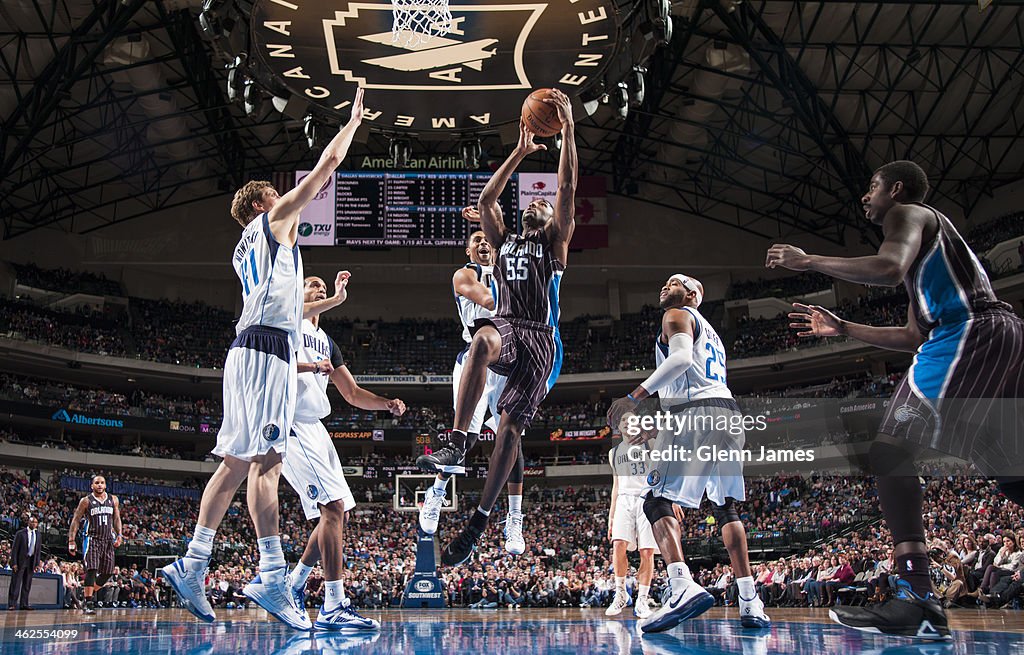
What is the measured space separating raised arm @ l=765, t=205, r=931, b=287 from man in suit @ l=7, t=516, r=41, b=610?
1293cm

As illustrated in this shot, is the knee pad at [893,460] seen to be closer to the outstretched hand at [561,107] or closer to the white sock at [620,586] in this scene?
the outstretched hand at [561,107]

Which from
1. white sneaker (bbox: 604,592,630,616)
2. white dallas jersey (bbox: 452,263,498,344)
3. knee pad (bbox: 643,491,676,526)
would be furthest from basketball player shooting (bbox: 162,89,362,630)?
white sneaker (bbox: 604,592,630,616)

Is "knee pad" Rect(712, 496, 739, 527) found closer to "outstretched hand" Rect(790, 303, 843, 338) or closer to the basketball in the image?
"outstretched hand" Rect(790, 303, 843, 338)

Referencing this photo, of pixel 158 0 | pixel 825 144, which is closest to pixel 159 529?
pixel 158 0

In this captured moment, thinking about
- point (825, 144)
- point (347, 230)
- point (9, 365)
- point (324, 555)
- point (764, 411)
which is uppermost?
point (825, 144)

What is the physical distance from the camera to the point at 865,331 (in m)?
4.21

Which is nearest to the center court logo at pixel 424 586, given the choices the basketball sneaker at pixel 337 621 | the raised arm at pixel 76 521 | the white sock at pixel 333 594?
the raised arm at pixel 76 521

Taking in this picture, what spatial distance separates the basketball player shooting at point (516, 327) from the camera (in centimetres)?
548

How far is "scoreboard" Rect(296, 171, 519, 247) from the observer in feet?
75.0

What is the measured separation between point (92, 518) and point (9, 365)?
2384 cm

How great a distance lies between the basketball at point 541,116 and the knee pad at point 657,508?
2590 mm

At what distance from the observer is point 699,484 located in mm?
5719

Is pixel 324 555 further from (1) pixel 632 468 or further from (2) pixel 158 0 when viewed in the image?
(2) pixel 158 0

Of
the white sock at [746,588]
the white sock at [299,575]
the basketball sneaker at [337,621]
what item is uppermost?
the white sock at [299,575]
